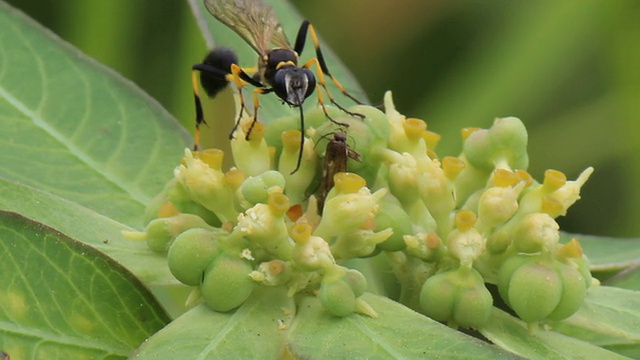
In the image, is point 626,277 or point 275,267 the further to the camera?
point 626,277

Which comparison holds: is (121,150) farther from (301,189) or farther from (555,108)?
(555,108)

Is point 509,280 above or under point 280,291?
above

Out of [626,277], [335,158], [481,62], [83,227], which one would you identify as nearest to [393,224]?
[335,158]

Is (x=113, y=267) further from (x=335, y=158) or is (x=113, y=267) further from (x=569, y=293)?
(x=569, y=293)

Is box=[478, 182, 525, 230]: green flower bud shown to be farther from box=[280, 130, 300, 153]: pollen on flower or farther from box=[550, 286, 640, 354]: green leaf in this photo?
box=[280, 130, 300, 153]: pollen on flower

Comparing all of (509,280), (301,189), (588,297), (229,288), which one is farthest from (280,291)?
(588,297)
